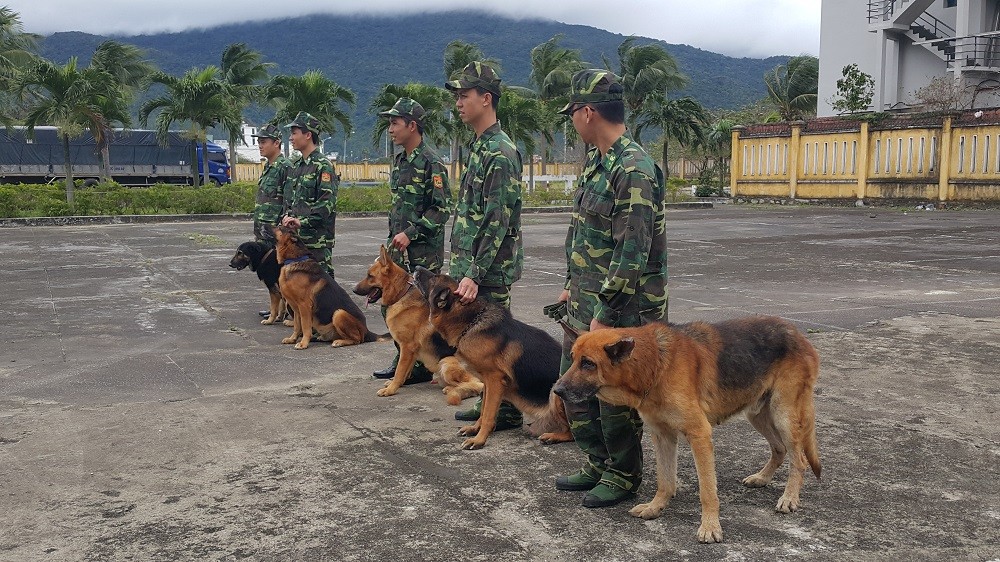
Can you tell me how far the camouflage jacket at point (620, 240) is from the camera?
3.96 metres

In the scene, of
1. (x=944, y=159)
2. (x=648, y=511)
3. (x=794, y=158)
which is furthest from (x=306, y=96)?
(x=648, y=511)

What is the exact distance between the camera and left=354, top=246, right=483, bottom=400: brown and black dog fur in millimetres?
6305

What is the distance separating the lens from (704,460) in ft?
12.2

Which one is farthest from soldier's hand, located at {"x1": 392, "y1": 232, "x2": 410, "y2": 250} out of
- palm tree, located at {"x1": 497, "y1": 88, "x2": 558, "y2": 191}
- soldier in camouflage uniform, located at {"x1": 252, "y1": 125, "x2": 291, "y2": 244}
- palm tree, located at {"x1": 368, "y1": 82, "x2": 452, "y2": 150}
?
palm tree, located at {"x1": 497, "y1": 88, "x2": 558, "y2": 191}

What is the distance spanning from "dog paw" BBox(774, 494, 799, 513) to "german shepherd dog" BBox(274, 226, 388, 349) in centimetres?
503

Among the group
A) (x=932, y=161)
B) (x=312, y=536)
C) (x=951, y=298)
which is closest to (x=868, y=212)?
(x=932, y=161)

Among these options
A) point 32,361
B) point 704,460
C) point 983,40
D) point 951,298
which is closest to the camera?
point 704,460

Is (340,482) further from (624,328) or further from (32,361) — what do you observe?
(32,361)

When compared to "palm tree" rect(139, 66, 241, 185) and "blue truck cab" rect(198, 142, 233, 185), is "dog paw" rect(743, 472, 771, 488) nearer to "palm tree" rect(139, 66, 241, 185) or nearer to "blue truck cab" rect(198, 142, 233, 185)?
"palm tree" rect(139, 66, 241, 185)

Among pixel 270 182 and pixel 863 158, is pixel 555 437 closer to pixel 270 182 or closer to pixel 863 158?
pixel 270 182

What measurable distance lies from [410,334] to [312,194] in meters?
2.95

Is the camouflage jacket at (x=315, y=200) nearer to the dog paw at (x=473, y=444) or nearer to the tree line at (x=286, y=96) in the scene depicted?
the dog paw at (x=473, y=444)

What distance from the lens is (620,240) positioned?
4.00m

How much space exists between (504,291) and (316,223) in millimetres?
3725
